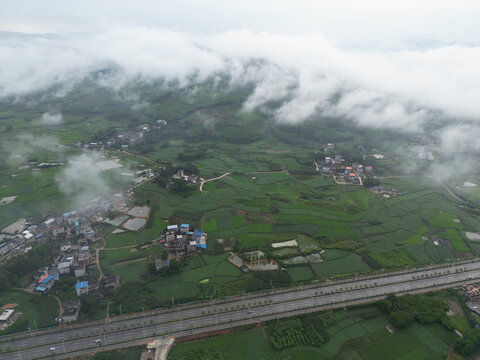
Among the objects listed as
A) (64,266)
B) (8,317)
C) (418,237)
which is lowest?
(8,317)

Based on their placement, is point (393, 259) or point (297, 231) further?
point (297, 231)

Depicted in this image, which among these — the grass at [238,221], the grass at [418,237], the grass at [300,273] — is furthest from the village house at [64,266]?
the grass at [418,237]

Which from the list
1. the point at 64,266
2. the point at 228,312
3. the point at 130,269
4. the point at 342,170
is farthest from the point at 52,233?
the point at 342,170

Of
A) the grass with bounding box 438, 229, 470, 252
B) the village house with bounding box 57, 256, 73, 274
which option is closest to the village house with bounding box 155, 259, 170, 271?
the village house with bounding box 57, 256, 73, 274

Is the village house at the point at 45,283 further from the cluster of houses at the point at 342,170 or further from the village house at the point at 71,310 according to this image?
the cluster of houses at the point at 342,170

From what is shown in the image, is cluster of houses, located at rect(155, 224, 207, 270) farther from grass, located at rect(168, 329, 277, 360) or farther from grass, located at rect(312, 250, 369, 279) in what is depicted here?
grass, located at rect(312, 250, 369, 279)

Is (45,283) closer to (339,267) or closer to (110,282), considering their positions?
(110,282)
